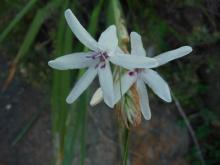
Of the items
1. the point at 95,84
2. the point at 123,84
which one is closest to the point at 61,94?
the point at 95,84

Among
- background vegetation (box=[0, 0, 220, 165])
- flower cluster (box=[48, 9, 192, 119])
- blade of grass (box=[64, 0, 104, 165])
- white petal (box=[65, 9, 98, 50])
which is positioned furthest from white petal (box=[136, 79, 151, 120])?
background vegetation (box=[0, 0, 220, 165])

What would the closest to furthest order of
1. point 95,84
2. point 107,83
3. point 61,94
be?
point 107,83 < point 61,94 < point 95,84

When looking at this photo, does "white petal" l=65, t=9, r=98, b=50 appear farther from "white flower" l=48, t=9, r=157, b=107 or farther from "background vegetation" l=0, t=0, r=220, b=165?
"background vegetation" l=0, t=0, r=220, b=165

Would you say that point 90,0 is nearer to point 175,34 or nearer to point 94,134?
point 175,34

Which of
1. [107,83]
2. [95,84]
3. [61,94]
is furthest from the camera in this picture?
[95,84]

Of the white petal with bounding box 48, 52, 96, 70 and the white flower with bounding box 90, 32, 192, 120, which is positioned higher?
the white petal with bounding box 48, 52, 96, 70

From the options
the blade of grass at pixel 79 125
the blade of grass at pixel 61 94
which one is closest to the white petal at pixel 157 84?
the blade of grass at pixel 79 125

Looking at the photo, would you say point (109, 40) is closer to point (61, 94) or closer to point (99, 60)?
point (99, 60)
